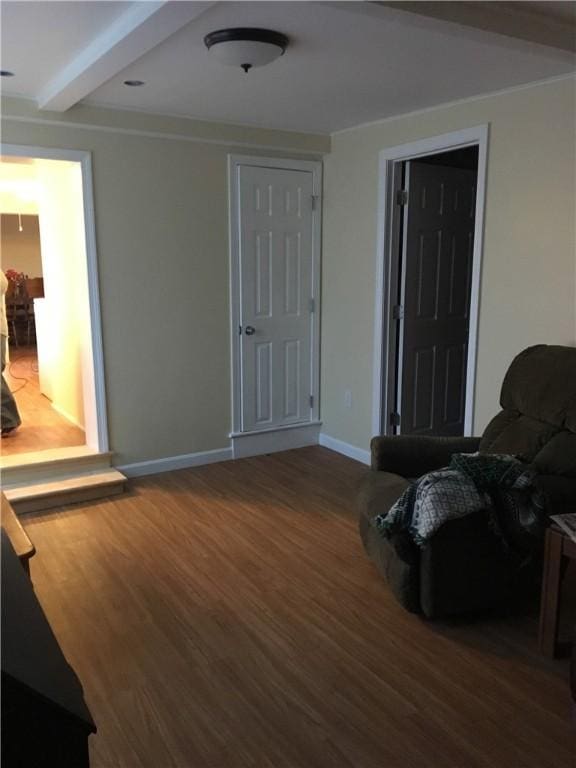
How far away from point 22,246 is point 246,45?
1009 cm

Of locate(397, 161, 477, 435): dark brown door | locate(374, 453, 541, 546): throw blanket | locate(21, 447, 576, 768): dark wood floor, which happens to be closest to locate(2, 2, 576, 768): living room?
locate(21, 447, 576, 768): dark wood floor

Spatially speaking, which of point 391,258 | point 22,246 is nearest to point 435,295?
point 391,258

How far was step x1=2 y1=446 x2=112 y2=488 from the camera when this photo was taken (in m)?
4.01

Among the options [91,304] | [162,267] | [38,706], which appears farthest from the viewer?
[162,267]

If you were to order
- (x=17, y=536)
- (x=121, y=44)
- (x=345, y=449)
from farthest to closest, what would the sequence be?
(x=345, y=449), (x=121, y=44), (x=17, y=536)

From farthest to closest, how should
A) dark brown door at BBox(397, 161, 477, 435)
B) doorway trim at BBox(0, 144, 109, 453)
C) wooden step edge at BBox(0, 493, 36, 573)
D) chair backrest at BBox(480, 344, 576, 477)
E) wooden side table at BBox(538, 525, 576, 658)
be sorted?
dark brown door at BBox(397, 161, 477, 435)
doorway trim at BBox(0, 144, 109, 453)
chair backrest at BBox(480, 344, 576, 477)
wooden side table at BBox(538, 525, 576, 658)
wooden step edge at BBox(0, 493, 36, 573)

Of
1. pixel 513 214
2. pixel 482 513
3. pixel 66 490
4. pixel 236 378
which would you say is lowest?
pixel 66 490

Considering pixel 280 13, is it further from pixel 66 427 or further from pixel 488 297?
pixel 66 427

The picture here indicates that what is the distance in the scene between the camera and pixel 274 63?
2.94 m

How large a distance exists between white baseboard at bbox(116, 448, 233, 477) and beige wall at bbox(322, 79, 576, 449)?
1.27 meters

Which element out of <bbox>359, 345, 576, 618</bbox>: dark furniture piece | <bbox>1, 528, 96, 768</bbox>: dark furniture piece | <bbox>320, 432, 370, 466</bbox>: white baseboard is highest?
<bbox>1, 528, 96, 768</bbox>: dark furniture piece

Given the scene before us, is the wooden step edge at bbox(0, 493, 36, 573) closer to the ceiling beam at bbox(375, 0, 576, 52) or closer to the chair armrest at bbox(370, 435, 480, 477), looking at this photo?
the chair armrest at bbox(370, 435, 480, 477)

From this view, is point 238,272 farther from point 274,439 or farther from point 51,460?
point 51,460

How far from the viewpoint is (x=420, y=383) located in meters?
4.61
